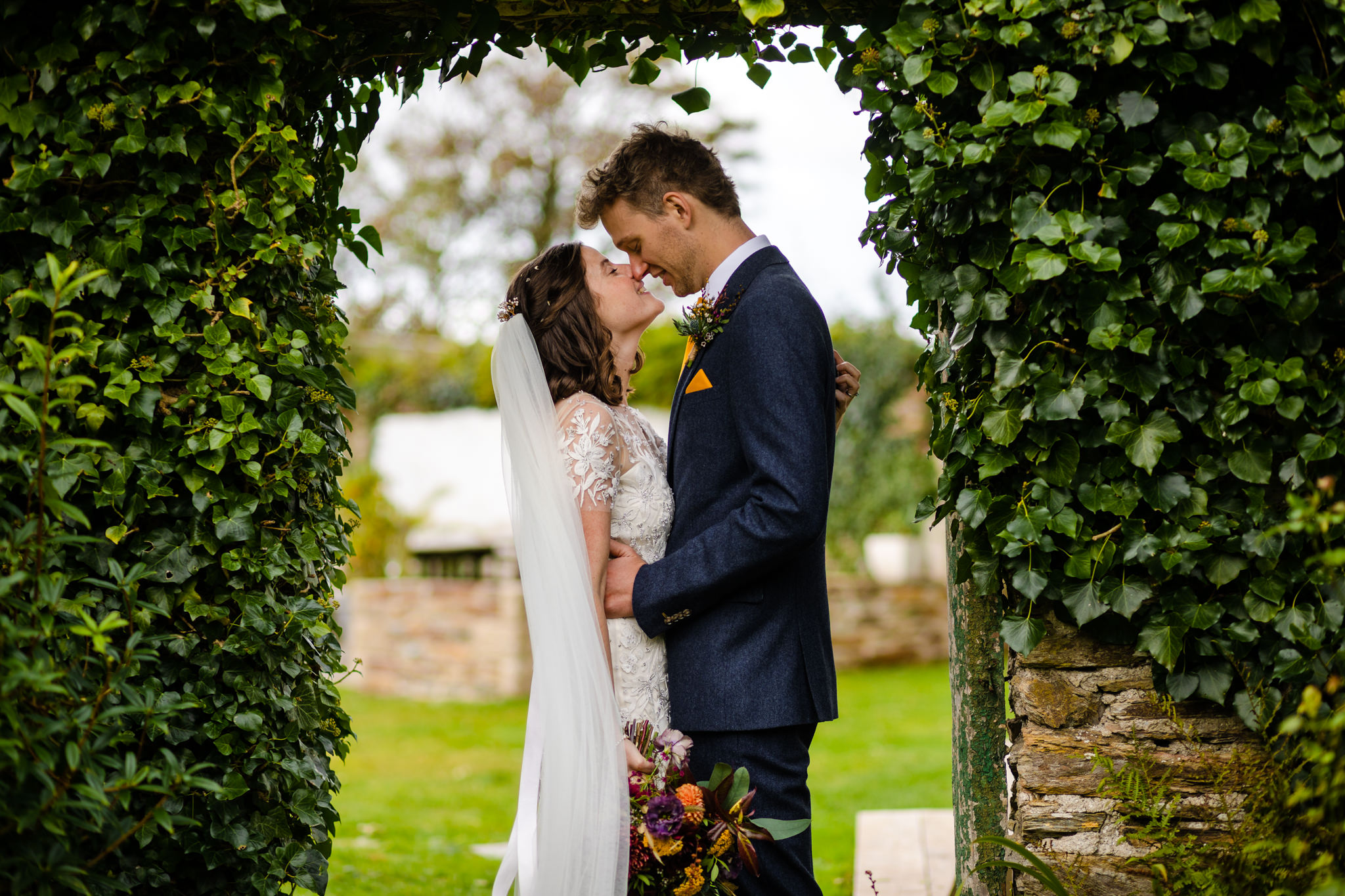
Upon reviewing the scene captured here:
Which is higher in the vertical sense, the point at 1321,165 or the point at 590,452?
the point at 1321,165

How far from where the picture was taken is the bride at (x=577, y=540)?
2.62 meters

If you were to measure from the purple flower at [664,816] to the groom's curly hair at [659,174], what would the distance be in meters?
1.62

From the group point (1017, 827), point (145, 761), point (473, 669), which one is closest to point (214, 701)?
point (145, 761)

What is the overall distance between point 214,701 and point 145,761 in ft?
0.63

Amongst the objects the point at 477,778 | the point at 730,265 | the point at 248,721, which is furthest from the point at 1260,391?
the point at 477,778

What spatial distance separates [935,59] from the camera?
7.70 ft

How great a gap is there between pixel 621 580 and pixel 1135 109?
1.69m

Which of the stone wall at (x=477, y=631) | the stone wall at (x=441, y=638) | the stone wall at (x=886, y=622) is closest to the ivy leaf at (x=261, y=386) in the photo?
the stone wall at (x=441, y=638)

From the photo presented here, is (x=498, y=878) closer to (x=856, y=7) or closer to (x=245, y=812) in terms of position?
(x=245, y=812)

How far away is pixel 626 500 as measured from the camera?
9.47ft

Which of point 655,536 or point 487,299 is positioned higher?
point 487,299

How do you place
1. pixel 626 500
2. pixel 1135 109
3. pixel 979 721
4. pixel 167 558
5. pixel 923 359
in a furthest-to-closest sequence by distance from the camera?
pixel 979 721
pixel 626 500
pixel 923 359
pixel 167 558
pixel 1135 109

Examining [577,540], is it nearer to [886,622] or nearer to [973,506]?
[973,506]

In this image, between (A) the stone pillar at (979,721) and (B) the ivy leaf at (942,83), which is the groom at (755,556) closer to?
(A) the stone pillar at (979,721)
